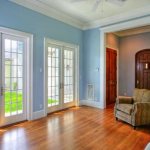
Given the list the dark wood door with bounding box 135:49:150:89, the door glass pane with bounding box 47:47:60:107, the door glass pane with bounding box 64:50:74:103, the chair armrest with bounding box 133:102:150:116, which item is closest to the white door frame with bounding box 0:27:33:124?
the door glass pane with bounding box 47:47:60:107

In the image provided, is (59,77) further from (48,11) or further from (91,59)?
(48,11)

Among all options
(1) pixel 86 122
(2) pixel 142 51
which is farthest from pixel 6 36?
(2) pixel 142 51

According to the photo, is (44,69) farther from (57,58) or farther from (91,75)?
(91,75)

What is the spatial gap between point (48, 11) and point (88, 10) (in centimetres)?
127

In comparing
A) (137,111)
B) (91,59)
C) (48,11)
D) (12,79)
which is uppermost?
(48,11)

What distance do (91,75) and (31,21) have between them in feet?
10.0

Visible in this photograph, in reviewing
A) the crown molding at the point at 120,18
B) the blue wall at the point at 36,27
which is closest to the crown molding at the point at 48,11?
the blue wall at the point at 36,27

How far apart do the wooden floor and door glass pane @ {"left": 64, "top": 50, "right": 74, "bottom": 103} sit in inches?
54.8

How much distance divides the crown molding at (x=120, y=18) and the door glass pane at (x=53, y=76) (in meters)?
1.82

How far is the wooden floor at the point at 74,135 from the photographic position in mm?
2932

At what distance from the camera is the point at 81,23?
612 centimetres

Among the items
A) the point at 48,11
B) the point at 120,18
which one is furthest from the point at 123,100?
the point at 48,11

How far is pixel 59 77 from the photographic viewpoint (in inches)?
216

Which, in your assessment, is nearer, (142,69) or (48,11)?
(48,11)
